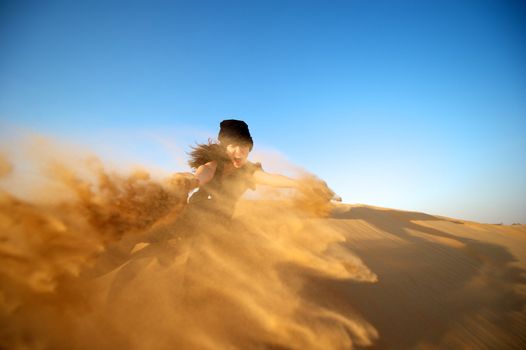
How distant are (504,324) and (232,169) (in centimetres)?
339

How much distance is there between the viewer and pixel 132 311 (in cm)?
216

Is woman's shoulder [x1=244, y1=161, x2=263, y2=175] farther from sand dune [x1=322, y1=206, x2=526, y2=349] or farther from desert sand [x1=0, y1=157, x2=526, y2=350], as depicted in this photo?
sand dune [x1=322, y1=206, x2=526, y2=349]

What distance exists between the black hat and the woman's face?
9cm

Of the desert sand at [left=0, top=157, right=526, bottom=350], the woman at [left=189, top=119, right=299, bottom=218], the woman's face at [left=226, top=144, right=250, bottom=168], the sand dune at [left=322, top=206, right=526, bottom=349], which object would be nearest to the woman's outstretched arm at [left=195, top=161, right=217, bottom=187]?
the woman at [left=189, top=119, right=299, bottom=218]

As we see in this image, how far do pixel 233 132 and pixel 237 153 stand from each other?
0.33 meters

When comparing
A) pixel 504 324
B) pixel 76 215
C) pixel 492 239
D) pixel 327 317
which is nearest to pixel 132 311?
pixel 76 215

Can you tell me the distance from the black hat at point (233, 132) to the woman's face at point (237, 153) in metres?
0.09

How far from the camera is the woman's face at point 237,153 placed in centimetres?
350

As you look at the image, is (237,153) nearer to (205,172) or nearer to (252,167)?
(252,167)

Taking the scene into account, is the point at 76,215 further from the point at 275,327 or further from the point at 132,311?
the point at 275,327

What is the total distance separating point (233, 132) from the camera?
358 centimetres

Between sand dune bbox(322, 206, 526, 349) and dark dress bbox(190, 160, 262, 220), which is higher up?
dark dress bbox(190, 160, 262, 220)

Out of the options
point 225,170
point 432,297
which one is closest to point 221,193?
point 225,170

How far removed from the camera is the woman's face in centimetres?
350
